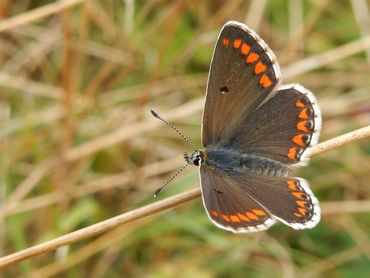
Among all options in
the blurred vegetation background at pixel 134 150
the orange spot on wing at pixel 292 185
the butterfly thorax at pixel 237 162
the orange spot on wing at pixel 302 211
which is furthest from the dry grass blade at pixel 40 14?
the orange spot on wing at pixel 302 211

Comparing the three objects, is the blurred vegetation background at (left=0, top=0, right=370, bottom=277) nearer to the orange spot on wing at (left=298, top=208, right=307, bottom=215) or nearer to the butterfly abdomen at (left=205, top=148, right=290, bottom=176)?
the butterfly abdomen at (left=205, top=148, right=290, bottom=176)

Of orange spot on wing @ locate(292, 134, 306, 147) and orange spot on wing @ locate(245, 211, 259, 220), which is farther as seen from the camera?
orange spot on wing @ locate(292, 134, 306, 147)

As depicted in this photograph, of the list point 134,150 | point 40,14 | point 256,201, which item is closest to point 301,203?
point 256,201

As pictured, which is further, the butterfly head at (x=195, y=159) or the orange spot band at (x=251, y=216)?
the butterfly head at (x=195, y=159)

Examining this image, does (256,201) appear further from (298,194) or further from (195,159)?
(195,159)

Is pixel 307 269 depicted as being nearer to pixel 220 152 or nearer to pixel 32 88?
pixel 220 152

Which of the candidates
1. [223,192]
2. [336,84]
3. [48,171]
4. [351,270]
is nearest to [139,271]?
[48,171]

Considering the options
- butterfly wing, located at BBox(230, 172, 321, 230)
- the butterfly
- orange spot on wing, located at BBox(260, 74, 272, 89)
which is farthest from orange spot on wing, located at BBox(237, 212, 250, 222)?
orange spot on wing, located at BBox(260, 74, 272, 89)

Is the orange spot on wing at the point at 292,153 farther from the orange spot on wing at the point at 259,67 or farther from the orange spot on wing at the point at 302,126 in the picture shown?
the orange spot on wing at the point at 259,67
